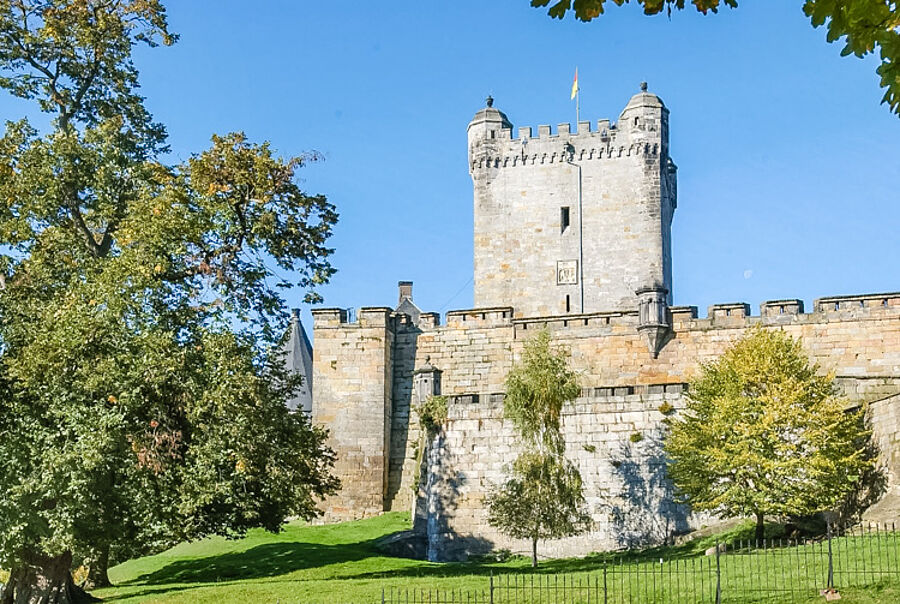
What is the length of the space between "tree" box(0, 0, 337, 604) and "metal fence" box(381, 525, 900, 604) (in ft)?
14.2

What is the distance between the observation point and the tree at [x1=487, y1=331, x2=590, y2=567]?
2791 cm

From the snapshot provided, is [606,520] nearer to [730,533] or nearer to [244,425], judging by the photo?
[730,533]

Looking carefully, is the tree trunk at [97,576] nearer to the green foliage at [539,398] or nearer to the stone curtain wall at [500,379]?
the stone curtain wall at [500,379]

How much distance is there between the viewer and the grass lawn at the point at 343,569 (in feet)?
62.6

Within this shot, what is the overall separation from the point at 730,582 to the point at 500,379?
63.3 feet

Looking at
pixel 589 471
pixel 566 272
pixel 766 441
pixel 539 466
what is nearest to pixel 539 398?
pixel 539 466

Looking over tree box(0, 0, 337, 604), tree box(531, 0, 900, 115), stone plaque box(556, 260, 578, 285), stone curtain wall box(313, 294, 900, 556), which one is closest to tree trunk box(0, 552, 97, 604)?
tree box(0, 0, 337, 604)

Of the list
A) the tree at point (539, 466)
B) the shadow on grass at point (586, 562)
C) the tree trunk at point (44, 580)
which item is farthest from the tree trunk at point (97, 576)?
the tree at point (539, 466)

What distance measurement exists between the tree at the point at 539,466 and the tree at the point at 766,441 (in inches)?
109

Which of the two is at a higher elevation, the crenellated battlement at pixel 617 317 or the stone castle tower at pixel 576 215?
the stone castle tower at pixel 576 215

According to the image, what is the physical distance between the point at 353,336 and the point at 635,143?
14.0m

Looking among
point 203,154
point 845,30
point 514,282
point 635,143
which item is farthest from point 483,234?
point 845,30

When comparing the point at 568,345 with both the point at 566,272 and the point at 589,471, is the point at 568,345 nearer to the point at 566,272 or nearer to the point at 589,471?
the point at 566,272

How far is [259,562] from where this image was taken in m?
28.6
